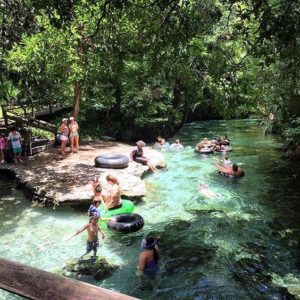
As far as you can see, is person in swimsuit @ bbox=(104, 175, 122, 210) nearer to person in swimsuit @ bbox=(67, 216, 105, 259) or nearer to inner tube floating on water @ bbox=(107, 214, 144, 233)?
inner tube floating on water @ bbox=(107, 214, 144, 233)

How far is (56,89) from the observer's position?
21062mm

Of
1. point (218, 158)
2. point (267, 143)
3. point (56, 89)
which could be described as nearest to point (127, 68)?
point (56, 89)

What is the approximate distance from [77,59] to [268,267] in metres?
10.2

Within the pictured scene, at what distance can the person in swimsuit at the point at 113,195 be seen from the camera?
11.1 m

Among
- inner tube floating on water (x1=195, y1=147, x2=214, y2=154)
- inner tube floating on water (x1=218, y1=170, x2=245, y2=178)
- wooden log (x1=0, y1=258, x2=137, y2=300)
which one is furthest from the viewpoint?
inner tube floating on water (x1=195, y1=147, x2=214, y2=154)

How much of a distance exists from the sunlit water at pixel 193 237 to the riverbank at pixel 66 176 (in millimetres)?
426

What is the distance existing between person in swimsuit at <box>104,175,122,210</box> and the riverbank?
3.37ft

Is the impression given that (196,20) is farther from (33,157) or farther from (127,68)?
(127,68)

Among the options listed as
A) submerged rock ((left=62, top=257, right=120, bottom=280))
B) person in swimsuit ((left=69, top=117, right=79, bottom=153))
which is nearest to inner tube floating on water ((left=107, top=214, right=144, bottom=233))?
submerged rock ((left=62, top=257, right=120, bottom=280))

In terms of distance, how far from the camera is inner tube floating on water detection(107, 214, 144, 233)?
411 inches

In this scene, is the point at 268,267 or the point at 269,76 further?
the point at 269,76

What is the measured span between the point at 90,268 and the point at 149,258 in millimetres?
1301

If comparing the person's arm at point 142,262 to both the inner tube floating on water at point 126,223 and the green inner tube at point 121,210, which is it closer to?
the inner tube floating on water at point 126,223

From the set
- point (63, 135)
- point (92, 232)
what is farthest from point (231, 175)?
point (92, 232)
